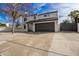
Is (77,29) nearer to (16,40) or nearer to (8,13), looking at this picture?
(16,40)

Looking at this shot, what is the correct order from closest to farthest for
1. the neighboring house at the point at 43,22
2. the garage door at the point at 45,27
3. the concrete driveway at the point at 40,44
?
the concrete driveway at the point at 40,44, the neighboring house at the point at 43,22, the garage door at the point at 45,27

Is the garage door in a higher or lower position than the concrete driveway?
higher

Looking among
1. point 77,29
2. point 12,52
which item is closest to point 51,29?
point 77,29

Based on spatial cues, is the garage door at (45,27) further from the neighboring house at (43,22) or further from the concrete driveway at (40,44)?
the concrete driveway at (40,44)

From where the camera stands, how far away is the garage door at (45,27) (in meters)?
5.34

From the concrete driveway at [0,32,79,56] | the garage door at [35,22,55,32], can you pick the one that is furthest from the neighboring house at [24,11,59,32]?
the concrete driveway at [0,32,79,56]

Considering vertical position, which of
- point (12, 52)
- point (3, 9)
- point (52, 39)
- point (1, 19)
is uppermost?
point (3, 9)

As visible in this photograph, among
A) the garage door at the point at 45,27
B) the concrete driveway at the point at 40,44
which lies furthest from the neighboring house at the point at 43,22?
the concrete driveway at the point at 40,44

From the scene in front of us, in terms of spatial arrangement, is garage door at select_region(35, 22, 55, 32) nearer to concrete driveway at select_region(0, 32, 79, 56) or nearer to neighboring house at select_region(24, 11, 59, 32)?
neighboring house at select_region(24, 11, 59, 32)

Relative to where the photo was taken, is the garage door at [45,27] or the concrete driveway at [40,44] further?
the garage door at [45,27]

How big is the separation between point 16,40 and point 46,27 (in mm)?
1262

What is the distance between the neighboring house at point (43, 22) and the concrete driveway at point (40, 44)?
209 mm

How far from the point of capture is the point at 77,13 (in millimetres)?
5152

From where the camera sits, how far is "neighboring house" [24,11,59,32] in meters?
5.23
